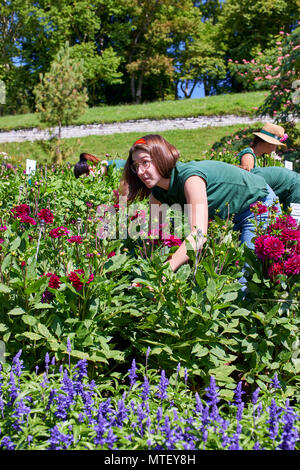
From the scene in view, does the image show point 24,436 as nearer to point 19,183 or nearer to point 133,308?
point 133,308

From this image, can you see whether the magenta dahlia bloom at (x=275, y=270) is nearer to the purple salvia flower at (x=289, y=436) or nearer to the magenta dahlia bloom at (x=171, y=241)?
the magenta dahlia bloom at (x=171, y=241)

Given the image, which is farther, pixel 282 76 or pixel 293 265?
pixel 282 76

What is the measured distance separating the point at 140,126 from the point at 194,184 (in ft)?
63.3

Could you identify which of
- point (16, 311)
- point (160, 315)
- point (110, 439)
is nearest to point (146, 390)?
point (110, 439)

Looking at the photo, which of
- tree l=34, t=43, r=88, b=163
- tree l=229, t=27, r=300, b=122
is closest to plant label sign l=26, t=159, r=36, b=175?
tree l=229, t=27, r=300, b=122

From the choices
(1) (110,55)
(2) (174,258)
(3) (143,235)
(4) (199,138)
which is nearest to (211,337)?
(2) (174,258)

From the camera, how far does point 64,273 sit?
7.34 feet

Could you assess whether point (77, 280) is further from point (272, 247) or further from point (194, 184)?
point (272, 247)

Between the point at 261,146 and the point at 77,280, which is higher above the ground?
the point at 261,146

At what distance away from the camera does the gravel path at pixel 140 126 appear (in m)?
19.4

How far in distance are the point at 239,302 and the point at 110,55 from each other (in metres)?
35.3

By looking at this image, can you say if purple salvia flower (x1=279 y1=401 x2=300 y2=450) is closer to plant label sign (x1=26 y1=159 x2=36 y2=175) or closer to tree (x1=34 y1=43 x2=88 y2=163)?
plant label sign (x1=26 y1=159 x2=36 y2=175)

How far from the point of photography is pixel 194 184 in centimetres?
225

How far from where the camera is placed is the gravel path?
765 inches
